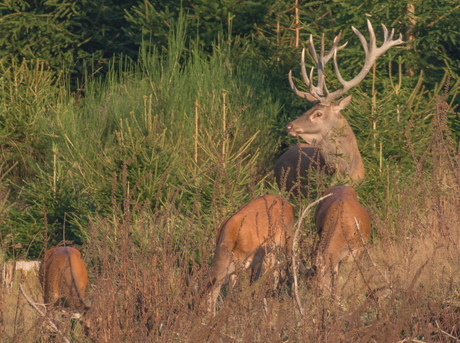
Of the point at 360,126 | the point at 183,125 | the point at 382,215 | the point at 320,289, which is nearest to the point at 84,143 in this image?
the point at 183,125

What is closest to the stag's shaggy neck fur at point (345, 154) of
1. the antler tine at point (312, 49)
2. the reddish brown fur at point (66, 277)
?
the antler tine at point (312, 49)

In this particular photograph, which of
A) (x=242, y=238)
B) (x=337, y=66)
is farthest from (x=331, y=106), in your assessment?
(x=242, y=238)

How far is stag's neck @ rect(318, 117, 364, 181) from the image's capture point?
9328 millimetres

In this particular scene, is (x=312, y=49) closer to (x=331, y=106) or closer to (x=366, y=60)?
(x=366, y=60)

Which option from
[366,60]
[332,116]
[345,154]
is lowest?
[345,154]

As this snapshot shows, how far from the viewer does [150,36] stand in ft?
42.1

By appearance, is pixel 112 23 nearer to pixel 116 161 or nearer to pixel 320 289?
pixel 116 161

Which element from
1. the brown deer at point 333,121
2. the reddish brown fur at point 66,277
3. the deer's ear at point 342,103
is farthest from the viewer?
the deer's ear at point 342,103

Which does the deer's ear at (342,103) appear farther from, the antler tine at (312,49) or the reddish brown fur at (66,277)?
the reddish brown fur at (66,277)

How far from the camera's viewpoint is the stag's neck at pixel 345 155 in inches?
367

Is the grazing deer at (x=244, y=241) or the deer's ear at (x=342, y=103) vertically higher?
the grazing deer at (x=244, y=241)

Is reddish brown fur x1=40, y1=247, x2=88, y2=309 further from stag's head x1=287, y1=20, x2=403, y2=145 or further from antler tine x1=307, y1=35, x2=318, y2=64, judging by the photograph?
antler tine x1=307, y1=35, x2=318, y2=64

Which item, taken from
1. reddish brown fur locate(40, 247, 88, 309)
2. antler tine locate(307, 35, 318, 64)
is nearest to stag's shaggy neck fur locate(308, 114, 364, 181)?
antler tine locate(307, 35, 318, 64)

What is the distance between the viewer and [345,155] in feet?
30.2
